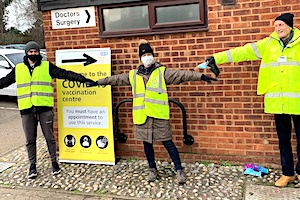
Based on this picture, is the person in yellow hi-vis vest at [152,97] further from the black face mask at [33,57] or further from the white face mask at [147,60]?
the black face mask at [33,57]

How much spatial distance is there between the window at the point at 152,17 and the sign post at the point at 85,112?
38 centimetres

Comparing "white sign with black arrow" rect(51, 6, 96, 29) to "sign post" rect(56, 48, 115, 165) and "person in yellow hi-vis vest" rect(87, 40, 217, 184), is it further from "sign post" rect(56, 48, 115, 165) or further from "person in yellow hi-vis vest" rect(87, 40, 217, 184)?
"person in yellow hi-vis vest" rect(87, 40, 217, 184)

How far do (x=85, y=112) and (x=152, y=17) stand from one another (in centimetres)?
158

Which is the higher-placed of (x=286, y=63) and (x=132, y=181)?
(x=286, y=63)

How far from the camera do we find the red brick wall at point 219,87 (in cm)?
428

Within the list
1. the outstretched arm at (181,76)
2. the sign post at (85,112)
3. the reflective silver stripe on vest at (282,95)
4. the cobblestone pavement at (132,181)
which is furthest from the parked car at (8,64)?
the reflective silver stripe on vest at (282,95)

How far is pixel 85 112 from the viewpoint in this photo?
4938 millimetres

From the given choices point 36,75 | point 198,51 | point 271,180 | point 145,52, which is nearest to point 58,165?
point 36,75

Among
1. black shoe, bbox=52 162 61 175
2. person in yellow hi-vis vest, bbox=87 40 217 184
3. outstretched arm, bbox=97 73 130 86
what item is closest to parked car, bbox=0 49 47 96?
black shoe, bbox=52 162 61 175

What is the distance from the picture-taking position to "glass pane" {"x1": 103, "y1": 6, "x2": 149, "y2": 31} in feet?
15.3

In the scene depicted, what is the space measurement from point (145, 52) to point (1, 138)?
4087 mm

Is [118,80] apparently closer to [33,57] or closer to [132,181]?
[33,57]

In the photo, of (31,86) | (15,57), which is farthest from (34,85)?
(15,57)

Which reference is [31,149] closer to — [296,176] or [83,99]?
[83,99]
